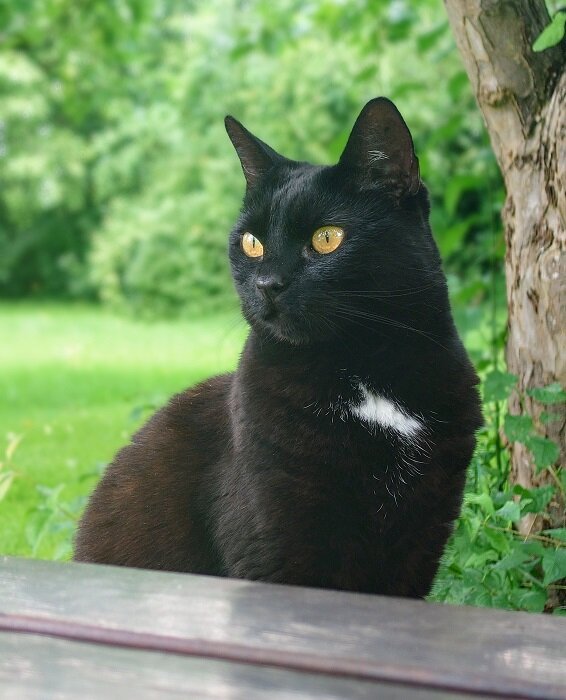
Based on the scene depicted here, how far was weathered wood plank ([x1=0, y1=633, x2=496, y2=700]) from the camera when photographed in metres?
0.95

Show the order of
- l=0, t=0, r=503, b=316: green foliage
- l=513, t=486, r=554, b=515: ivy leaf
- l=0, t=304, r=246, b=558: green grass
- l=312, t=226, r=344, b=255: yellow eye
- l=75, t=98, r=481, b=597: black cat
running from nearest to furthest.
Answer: l=75, t=98, r=481, b=597: black cat → l=312, t=226, r=344, b=255: yellow eye → l=513, t=486, r=554, b=515: ivy leaf → l=0, t=304, r=246, b=558: green grass → l=0, t=0, r=503, b=316: green foliage

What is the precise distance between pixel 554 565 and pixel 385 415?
482 mm

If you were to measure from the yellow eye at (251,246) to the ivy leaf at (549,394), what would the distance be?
2.13 feet

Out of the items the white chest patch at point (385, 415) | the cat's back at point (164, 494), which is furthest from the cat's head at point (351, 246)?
the cat's back at point (164, 494)

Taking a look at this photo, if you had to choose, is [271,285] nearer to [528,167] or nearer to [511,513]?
[511,513]

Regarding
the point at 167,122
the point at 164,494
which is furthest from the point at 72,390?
the point at 167,122

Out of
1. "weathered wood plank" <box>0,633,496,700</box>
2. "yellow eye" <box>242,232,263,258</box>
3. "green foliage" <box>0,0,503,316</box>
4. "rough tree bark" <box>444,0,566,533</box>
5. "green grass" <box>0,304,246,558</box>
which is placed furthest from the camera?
"green foliage" <box>0,0,503,316</box>

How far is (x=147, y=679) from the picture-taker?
0.99m

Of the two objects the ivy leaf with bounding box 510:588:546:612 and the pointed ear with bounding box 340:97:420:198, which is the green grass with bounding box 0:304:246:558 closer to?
the pointed ear with bounding box 340:97:420:198

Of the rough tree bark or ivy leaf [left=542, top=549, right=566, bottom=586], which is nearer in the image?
ivy leaf [left=542, top=549, right=566, bottom=586]

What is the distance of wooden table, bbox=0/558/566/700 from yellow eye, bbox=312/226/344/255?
2.65ft

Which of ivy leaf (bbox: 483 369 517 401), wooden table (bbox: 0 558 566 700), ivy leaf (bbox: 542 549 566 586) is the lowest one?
ivy leaf (bbox: 542 549 566 586)

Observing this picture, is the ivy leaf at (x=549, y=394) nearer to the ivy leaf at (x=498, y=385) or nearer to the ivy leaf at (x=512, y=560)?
the ivy leaf at (x=498, y=385)

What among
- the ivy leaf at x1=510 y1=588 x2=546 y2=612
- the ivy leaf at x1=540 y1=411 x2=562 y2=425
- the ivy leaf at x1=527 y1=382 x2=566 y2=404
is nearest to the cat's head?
the ivy leaf at x1=527 y1=382 x2=566 y2=404
